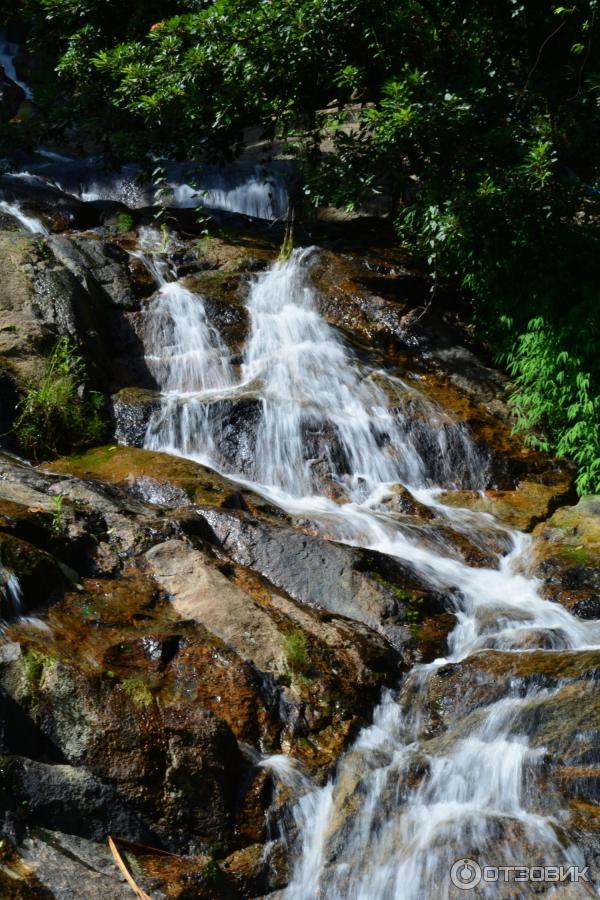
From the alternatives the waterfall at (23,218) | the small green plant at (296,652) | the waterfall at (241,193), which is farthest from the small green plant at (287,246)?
the small green plant at (296,652)

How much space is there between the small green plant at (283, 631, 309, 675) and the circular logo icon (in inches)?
64.9

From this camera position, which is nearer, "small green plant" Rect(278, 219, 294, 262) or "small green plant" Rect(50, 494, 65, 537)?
"small green plant" Rect(50, 494, 65, 537)

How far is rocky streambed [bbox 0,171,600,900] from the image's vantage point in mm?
4594

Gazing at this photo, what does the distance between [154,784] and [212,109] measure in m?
9.43

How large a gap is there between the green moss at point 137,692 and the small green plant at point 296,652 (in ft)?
3.38

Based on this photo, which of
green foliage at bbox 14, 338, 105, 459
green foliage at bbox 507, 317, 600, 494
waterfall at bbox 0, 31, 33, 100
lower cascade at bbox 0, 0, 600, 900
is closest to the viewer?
lower cascade at bbox 0, 0, 600, 900

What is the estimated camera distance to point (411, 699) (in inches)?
229

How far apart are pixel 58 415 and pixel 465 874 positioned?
5871 mm

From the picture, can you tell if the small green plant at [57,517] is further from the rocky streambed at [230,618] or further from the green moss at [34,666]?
the green moss at [34,666]

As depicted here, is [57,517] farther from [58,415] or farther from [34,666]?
[58,415]

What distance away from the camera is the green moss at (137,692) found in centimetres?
497

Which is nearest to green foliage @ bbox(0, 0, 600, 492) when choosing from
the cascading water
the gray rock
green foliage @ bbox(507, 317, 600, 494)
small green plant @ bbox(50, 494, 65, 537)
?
green foliage @ bbox(507, 317, 600, 494)

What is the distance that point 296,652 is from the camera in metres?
5.80

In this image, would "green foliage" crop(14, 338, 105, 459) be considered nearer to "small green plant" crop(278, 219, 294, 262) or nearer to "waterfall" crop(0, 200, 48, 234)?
"waterfall" crop(0, 200, 48, 234)
